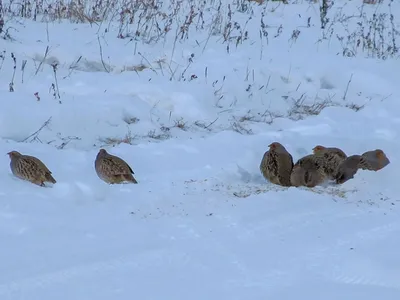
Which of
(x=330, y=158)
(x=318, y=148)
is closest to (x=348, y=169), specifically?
(x=330, y=158)

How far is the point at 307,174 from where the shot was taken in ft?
21.6

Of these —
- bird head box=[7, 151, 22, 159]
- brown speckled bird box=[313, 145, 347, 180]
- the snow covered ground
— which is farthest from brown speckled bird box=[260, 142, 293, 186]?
bird head box=[7, 151, 22, 159]

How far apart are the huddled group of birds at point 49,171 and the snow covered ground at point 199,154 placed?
0.36 feet

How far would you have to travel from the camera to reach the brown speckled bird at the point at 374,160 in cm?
678

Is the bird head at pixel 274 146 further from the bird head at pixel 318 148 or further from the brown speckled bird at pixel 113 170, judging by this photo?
the brown speckled bird at pixel 113 170

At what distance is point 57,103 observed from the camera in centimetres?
768

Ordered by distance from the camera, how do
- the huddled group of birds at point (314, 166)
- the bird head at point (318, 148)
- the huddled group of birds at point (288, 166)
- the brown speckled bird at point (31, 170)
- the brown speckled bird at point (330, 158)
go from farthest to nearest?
the bird head at point (318, 148), the brown speckled bird at point (330, 158), the huddled group of birds at point (314, 166), the huddled group of birds at point (288, 166), the brown speckled bird at point (31, 170)

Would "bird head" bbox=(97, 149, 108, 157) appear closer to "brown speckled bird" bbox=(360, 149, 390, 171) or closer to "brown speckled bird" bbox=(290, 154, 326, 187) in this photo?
"brown speckled bird" bbox=(290, 154, 326, 187)

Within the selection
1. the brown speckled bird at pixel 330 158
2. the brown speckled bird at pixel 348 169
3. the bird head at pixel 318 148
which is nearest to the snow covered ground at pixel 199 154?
the brown speckled bird at pixel 348 169

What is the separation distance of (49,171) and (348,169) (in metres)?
2.44

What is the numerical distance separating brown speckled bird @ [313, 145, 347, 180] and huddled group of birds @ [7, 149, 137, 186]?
5.28 ft

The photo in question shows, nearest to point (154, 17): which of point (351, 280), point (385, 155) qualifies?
point (385, 155)

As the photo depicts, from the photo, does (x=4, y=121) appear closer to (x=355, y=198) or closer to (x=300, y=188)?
(x=300, y=188)

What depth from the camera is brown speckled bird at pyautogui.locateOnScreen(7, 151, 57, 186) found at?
19.8 ft
